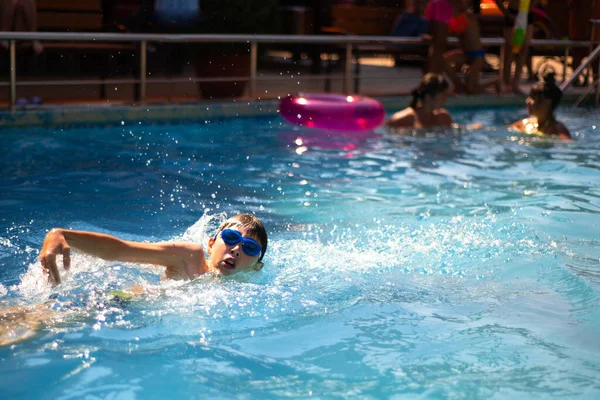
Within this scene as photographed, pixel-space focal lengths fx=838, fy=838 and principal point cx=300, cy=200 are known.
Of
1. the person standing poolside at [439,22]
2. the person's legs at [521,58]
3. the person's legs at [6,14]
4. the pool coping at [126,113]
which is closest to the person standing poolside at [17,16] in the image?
the person's legs at [6,14]

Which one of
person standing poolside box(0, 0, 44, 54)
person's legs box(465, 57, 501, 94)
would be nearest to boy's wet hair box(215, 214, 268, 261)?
person standing poolside box(0, 0, 44, 54)

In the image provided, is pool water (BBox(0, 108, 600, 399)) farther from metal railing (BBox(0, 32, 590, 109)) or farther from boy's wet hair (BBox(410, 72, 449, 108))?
boy's wet hair (BBox(410, 72, 449, 108))

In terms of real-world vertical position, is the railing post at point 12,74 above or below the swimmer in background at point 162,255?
above

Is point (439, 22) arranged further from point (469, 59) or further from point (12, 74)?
point (12, 74)

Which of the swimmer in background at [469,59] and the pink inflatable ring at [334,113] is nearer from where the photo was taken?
the pink inflatable ring at [334,113]

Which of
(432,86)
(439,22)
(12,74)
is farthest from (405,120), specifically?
(12,74)

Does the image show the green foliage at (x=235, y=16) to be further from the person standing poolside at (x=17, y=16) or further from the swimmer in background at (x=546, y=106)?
the swimmer in background at (x=546, y=106)

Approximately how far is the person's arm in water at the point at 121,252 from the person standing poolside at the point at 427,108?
6.05 metres

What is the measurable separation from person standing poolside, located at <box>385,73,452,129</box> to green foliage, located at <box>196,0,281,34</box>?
2.65 metres

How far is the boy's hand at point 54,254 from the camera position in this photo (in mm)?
3566

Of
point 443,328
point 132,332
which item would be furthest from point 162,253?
point 443,328

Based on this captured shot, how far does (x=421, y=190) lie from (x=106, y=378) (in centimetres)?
438

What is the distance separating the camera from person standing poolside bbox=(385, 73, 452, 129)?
9.96m

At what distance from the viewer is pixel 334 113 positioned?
920 centimetres
